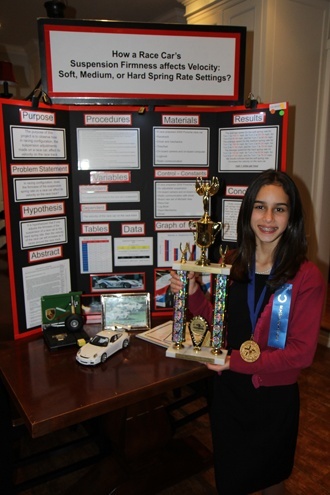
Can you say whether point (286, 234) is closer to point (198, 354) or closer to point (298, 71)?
point (198, 354)

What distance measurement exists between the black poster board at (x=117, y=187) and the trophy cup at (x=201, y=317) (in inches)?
15.8

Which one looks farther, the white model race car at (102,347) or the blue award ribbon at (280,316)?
the white model race car at (102,347)

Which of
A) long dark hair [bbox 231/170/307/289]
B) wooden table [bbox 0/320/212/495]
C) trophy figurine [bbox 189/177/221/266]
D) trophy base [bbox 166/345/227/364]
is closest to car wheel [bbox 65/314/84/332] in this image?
wooden table [bbox 0/320/212/495]

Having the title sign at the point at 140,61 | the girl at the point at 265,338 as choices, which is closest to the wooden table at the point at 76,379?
the girl at the point at 265,338

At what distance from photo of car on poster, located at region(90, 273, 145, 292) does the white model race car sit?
12.8 inches

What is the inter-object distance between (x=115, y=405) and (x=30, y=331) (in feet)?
2.20

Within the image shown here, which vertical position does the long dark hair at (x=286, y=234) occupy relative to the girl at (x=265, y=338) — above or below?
above

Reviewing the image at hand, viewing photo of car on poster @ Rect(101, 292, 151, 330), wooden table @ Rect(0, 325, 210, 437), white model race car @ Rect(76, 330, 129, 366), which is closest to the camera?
wooden table @ Rect(0, 325, 210, 437)

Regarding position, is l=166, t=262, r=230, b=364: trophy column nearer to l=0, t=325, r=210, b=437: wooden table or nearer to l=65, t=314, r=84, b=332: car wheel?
l=0, t=325, r=210, b=437: wooden table

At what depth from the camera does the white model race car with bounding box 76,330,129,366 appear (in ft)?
4.72

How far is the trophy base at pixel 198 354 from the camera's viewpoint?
1.33 m

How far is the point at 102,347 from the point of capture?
1488mm

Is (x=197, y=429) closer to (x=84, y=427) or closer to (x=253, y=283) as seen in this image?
(x=84, y=427)

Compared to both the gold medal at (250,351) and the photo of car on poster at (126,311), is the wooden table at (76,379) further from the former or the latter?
the gold medal at (250,351)
